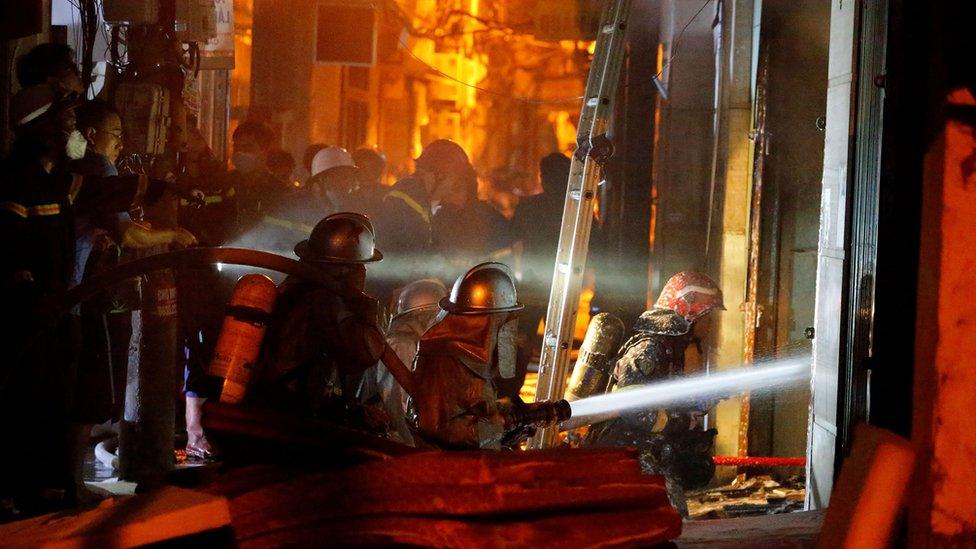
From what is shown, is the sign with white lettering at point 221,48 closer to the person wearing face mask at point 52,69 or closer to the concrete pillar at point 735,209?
the person wearing face mask at point 52,69

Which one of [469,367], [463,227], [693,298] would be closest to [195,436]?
[463,227]

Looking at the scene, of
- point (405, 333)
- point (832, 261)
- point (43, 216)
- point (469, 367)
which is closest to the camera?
point (469, 367)

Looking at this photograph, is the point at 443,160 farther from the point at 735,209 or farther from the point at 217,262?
the point at 217,262

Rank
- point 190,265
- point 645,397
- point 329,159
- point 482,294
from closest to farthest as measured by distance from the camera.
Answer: point 190,265
point 482,294
point 645,397
point 329,159

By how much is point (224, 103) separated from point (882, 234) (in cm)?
1411

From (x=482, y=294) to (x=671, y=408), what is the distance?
2.66m

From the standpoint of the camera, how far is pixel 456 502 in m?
4.26

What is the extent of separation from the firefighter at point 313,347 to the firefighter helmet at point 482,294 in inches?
18.9

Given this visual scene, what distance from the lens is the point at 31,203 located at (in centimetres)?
679

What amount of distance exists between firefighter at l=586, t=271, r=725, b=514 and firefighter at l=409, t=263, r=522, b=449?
2.03 m

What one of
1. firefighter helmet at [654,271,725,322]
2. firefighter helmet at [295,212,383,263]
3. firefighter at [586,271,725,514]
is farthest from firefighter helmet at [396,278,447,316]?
firefighter helmet at [654,271,725,322]

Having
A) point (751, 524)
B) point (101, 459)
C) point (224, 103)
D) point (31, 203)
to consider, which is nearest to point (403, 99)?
point (224, 103)

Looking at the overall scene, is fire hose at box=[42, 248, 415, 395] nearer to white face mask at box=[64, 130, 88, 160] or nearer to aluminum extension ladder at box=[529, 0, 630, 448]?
white face mask at box=[64, 130, 88, 160]

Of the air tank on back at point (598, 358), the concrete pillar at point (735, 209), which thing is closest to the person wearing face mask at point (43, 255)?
the air tank on back at point (598, 358)
